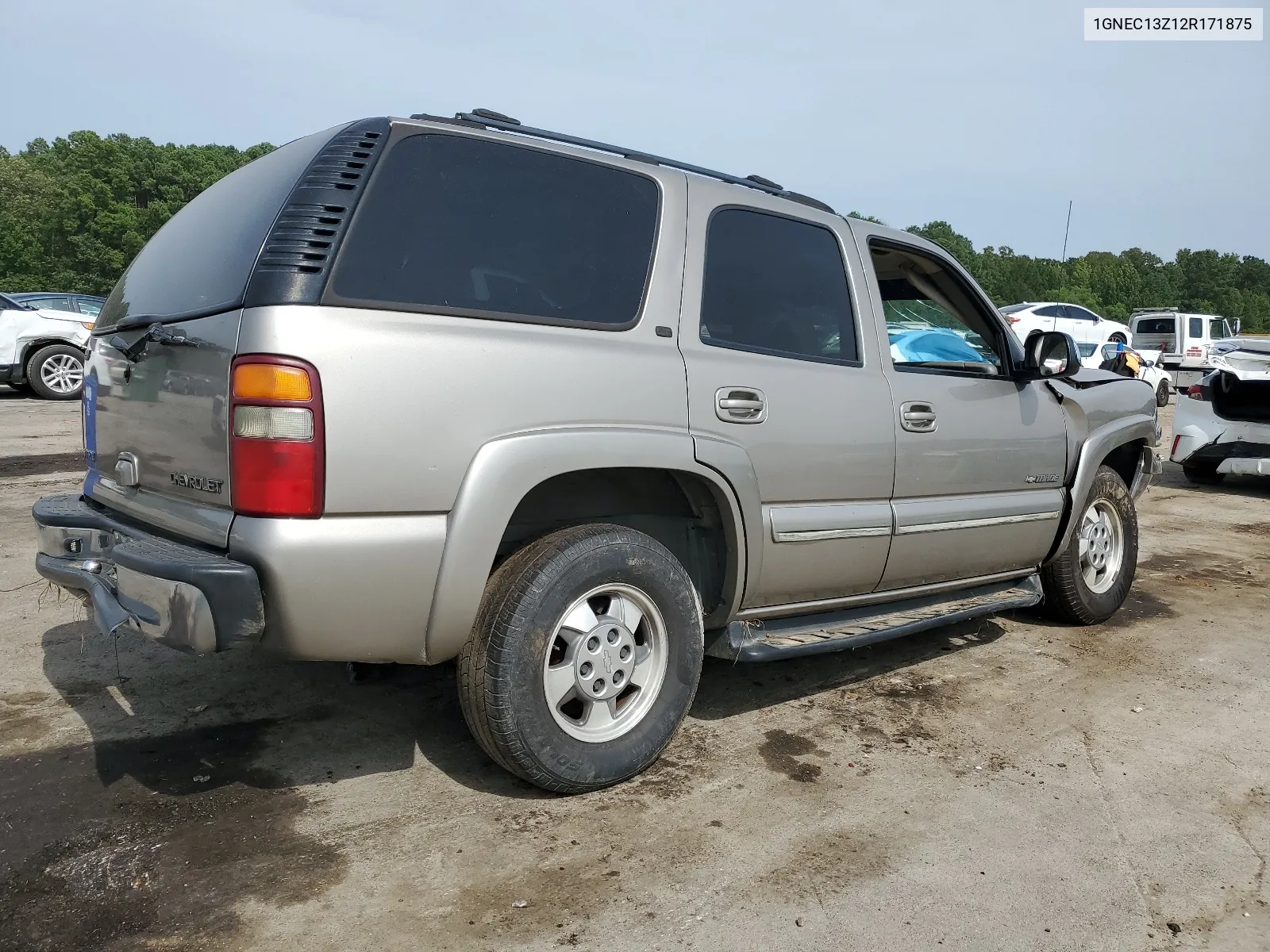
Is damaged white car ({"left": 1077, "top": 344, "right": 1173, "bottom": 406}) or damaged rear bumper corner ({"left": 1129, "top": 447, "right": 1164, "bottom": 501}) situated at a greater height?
damaged white car ({"left": 1077, "top": 344, "right": 1173, "bottom": 406})

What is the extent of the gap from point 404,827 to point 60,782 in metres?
1.07

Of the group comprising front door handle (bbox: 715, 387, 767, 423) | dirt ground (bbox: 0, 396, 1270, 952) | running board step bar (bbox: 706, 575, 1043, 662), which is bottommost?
dirt ground (bbox: 0, 396, 1270, 952)

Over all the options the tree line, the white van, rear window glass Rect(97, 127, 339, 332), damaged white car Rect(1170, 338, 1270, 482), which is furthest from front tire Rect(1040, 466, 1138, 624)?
the tree line

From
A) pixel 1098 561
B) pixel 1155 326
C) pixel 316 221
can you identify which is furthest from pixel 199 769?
pixel 1155 326

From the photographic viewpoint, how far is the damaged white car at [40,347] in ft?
45.2

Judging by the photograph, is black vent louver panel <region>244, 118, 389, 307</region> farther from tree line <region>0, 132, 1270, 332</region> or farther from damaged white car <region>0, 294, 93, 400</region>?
tree line <region>0, 132, 1270, 332</region>

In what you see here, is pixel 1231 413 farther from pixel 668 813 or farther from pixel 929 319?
pixel 668 813

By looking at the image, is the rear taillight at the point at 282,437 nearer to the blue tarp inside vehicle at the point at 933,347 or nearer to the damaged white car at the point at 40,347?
the blue tarp inside vehicle at the point at 933,347

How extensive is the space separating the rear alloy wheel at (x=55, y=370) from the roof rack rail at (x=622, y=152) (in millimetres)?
12943

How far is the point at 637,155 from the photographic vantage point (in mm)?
3330

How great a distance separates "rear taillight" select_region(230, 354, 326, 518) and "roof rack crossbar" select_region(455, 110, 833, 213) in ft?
3.33

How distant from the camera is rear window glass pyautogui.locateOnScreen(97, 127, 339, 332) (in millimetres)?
2715

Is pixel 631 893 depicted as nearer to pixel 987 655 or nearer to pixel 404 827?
pixel 404 827

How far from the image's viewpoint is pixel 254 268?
8.43 feet
